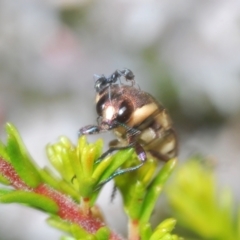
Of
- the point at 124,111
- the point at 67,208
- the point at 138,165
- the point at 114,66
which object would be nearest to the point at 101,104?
the point at 124,111

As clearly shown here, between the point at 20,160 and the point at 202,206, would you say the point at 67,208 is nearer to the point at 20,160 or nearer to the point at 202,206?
the point at 20,160

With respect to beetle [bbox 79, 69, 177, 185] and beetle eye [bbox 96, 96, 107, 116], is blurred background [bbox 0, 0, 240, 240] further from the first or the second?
beetle eye [bbox 96, 96, 107, 116]

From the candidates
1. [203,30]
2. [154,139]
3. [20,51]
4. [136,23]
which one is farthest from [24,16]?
[154,139]

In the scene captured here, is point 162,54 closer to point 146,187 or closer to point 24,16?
point 24,16

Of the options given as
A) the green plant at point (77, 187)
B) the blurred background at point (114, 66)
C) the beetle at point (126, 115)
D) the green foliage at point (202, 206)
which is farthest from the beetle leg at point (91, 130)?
the blurred background at point (114, 66)

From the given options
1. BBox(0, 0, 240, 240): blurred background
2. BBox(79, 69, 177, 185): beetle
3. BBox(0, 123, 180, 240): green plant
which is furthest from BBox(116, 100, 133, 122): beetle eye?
BBox(0, 0, 240, 240): blurred background

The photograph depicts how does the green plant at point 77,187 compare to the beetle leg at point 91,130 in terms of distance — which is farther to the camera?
the beetle leg at point 91,130

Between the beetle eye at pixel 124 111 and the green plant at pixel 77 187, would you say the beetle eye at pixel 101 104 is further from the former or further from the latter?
the green plant at pixel 77 187
